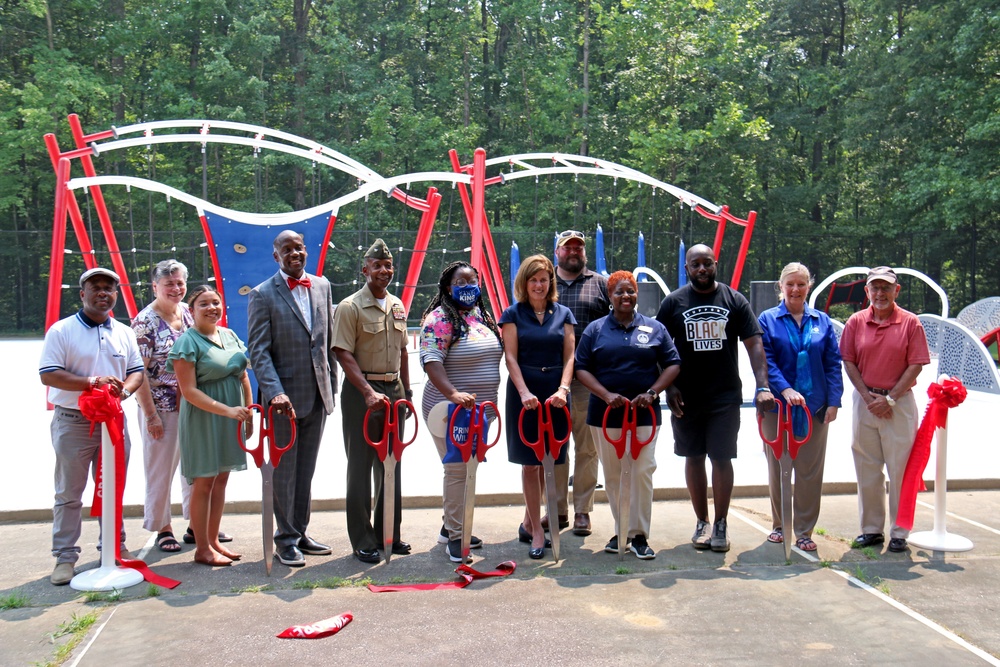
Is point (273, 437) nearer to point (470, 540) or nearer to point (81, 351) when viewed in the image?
point (81, 351)

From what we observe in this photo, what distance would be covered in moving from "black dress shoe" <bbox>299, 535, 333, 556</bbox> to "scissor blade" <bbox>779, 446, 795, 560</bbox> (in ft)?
8.54

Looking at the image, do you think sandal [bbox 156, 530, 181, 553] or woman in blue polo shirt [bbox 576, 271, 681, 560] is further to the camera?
sandal [bbox 156, 530, 181, 553]

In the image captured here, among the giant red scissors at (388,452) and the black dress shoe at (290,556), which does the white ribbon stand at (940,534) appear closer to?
the giant red scissors at (388,452)

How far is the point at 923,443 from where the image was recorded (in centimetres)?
566

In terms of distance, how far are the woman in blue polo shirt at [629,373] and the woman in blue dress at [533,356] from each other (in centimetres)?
16

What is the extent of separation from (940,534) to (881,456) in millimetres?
548

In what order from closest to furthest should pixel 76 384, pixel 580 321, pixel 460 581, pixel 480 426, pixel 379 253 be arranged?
pixel 76 384, pixel 460 581, pixel 480 426, pixel 379 253, pixel 580 321

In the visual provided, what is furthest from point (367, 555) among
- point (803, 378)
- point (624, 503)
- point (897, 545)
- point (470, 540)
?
point (897, 545)

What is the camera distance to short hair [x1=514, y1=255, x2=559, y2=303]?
5418 mm

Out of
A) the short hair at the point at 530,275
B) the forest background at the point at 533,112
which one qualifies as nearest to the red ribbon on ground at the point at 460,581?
the short hair at the point at 530,275

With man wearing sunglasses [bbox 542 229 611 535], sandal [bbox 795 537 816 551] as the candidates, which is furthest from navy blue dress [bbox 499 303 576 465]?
sandal [bbox 795 537 816 551]

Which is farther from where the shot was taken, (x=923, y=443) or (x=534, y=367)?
(x=923, y=443)

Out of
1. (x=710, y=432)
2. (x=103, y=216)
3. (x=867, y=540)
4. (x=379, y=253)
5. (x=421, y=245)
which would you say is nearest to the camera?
(x=379, y=253)

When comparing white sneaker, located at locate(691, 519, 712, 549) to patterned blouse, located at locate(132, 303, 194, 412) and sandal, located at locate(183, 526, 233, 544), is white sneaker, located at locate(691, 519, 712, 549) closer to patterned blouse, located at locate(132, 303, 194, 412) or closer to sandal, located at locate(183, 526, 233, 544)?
sandal, located at locate(183, 526, 233, 544)
